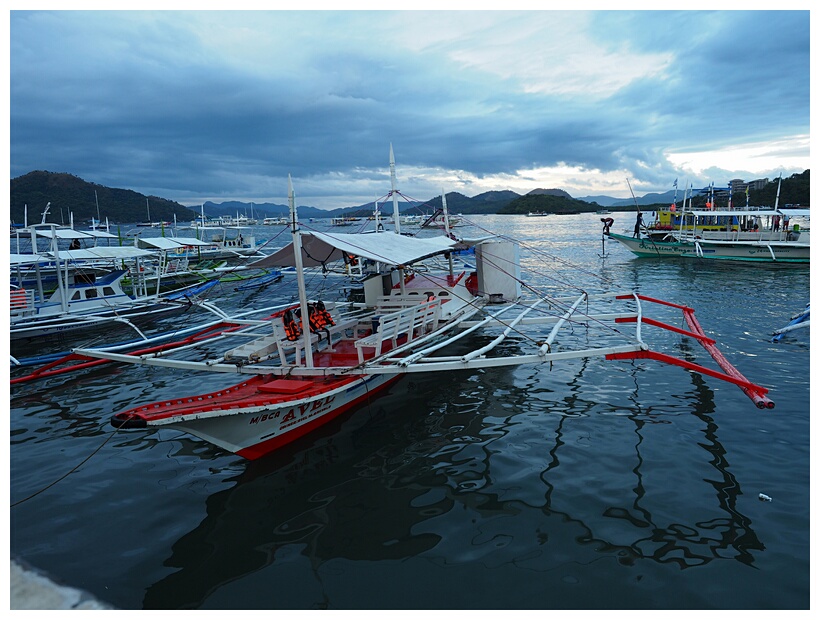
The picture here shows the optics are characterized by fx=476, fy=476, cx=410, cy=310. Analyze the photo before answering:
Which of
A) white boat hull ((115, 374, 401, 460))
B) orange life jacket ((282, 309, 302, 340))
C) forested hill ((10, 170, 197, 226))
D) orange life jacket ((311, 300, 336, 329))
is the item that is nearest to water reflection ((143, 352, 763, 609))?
white boat hull ((115, 374, 401, 460))

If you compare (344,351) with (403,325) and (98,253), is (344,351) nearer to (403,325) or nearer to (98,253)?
(403,325)

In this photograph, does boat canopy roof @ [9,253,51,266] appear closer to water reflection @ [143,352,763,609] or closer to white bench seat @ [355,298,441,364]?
white bench seat @ [355,298,441,364]

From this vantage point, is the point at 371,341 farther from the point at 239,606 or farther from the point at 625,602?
the point at 625,602

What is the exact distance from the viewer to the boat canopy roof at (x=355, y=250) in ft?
38.1

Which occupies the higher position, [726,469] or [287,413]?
[287,413]

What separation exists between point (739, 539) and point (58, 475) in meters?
13.3

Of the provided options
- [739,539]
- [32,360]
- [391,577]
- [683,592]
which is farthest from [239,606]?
[32,360]

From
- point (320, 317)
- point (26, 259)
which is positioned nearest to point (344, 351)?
point (320, 317)

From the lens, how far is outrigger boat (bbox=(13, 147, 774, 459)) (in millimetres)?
9336

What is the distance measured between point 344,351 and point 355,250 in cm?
292

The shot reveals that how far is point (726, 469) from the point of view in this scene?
9430mm

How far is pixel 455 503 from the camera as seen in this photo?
8.77 m

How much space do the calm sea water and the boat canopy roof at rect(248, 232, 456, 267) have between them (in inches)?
160

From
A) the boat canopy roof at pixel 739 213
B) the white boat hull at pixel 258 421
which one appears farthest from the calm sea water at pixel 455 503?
the boat canopy roof at pixel 739 213
